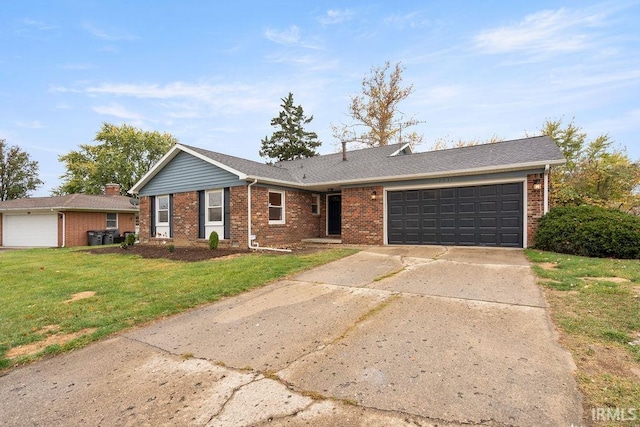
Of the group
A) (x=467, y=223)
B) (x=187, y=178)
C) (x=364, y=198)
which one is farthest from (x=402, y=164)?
(x=187, y=178)

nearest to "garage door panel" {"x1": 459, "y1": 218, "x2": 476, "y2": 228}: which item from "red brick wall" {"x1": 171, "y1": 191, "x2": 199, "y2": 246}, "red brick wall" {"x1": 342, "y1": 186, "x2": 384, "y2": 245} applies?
"red brick wall" {"x1": 342, "y1": 186, "x2": 384, "y2": 245}

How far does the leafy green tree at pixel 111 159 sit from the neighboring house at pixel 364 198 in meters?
24.3

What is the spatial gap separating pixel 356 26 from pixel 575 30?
789 centimetres

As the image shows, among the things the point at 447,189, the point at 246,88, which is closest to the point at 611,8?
the point at 447,189

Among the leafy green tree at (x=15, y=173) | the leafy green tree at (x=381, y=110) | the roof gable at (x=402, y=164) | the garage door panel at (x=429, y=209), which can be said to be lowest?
the garage door panel at (x=429, y=209)

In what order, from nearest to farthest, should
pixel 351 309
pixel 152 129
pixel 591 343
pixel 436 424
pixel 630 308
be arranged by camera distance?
pixel 436 424 < pixel 591 343 < pixel 630 308 < pixel 351 309 < pixel 152 129

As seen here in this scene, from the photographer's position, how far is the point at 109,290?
6.20m

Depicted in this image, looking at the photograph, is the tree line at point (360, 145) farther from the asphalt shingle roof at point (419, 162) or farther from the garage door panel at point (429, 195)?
the garage door panel at point (429, 195)

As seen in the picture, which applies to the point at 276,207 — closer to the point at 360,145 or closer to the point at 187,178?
the point at 187,178

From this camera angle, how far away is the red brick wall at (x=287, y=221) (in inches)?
467

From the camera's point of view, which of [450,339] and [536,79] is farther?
[536,79]

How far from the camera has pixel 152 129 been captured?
119ft

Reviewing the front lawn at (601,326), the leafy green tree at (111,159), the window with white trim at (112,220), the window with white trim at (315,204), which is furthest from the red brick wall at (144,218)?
the leafy green tree at (111,159)

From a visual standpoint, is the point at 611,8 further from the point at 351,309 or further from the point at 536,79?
the point at 351,309
